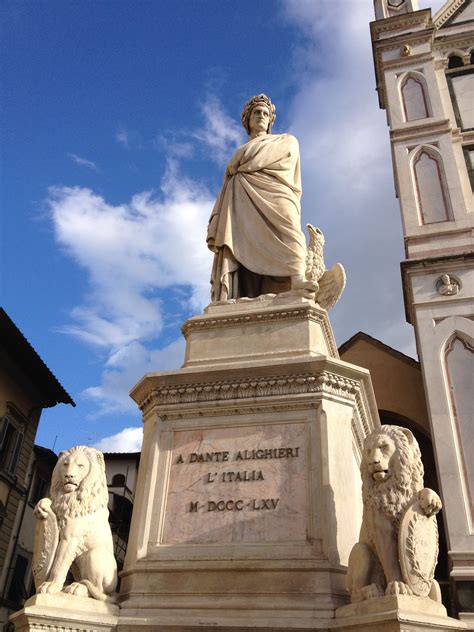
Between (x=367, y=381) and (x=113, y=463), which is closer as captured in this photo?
(x=367, y=381)

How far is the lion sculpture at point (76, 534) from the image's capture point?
16.2ft

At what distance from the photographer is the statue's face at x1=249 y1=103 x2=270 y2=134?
29.3 ft

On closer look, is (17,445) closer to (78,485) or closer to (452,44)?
(78,485)

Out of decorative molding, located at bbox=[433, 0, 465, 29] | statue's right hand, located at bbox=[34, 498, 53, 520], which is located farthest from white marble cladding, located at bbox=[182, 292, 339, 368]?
decorative molding, located at bbox=[433, 0, 465, 29]

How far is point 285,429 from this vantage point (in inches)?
225

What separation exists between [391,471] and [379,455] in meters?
0.15

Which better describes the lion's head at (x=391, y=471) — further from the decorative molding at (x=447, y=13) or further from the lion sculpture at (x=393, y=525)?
the decorative molding at (x=447, y=13)

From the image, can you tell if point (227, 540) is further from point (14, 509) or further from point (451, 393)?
point (14, 509)

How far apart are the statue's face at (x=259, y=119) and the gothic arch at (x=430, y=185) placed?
25.8 feet

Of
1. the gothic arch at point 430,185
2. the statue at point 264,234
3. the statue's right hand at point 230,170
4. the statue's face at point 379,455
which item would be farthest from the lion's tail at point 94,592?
the gothic arch at point 430,185

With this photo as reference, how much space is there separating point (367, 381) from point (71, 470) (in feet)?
9.76

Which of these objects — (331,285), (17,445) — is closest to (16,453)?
(17,445)

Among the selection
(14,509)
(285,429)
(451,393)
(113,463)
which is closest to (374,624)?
(285,429)

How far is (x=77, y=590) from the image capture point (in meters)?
4.86
